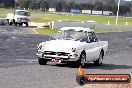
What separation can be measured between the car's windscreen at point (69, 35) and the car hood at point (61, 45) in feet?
1.92

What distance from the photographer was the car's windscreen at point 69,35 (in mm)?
17406

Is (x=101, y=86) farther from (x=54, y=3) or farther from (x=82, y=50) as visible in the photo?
(x=54, y=3)

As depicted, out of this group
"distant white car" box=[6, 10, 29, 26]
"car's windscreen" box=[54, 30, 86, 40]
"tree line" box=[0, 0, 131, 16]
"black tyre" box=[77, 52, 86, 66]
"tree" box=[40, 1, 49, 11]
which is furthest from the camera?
"tree line" box=[0, 0, 131, 16]

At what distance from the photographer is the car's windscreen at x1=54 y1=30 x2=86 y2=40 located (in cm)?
1741

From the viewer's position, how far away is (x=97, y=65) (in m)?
18.5

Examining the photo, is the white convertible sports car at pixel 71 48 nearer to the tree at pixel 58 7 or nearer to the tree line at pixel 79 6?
the tree line at pixel 79 6

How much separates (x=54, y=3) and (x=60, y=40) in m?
179

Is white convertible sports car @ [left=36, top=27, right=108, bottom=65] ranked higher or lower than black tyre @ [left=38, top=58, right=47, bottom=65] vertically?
higher

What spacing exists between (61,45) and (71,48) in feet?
1.26

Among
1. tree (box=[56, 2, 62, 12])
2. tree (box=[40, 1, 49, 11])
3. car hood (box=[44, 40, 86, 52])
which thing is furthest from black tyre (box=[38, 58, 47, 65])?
tree (box=[56, 2, 62, 12])

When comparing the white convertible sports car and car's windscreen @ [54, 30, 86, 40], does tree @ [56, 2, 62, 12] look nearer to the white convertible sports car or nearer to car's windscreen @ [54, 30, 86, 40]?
the white convertible sports car

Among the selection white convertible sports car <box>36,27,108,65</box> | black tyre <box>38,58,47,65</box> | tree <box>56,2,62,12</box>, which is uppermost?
white convertible sports car <box>36,27,108,65</box>

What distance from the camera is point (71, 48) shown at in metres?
16.3

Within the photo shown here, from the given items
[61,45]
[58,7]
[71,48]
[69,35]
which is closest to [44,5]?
[58,7]
